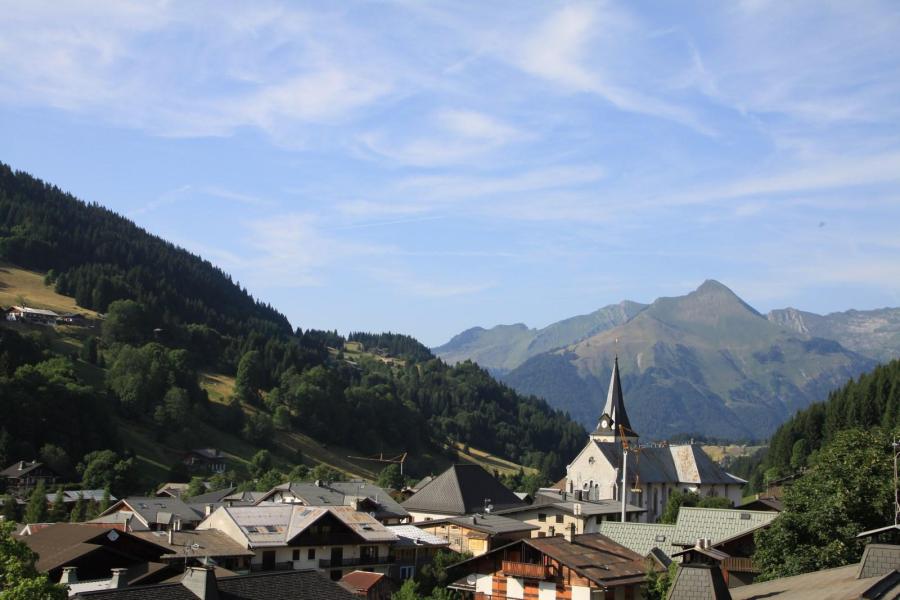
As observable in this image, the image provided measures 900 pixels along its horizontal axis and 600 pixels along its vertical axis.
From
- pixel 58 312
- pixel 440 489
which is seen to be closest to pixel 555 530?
pixel 440 489

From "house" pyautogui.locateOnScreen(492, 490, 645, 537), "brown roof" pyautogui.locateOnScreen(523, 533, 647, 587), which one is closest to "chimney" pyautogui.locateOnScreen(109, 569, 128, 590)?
"brown roof" pyautogui.locateOnScreen(523, 533, 647, 587)

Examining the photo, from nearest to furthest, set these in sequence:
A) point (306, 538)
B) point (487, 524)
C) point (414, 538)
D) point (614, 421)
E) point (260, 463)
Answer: point (306, 538), point (414, 538), point (487, 524), point (614, 421), point (260, 463)

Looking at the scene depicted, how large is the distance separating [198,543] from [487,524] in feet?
71.8

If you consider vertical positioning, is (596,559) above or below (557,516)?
above

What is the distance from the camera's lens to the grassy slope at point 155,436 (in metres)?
130

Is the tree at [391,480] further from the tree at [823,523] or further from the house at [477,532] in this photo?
the tree at [823,523]

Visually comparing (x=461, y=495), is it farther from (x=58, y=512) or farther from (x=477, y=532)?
(x=58, y=512)

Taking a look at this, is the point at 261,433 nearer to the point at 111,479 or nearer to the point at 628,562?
the point at 111,479

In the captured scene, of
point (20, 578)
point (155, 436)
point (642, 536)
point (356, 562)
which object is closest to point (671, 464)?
point (642, 536)

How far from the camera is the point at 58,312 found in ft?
566

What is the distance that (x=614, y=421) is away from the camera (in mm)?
128125

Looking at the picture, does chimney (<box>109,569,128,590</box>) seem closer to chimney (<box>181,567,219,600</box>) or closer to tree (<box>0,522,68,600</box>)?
tree (<box>0,522,68,600</box>)

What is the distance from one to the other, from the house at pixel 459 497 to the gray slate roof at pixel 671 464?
2427 cm

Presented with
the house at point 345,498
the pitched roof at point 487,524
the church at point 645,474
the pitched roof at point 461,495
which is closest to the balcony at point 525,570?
the pitched roof at point 487,524
